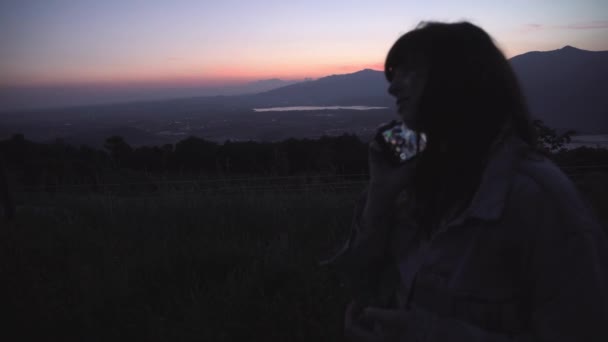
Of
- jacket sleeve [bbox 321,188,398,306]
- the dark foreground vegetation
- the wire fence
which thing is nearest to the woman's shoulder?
jacket sleeve [bbox 321,188,398,306]

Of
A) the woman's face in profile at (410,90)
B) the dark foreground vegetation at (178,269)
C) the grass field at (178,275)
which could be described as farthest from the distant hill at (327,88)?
the woman's face in profile at (410,90)

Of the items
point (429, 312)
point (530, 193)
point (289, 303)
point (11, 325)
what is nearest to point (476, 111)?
point (530, 193)

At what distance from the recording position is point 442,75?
1.13 m

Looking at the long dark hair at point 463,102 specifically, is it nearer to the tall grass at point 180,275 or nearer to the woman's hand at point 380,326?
the woman's hand at point 380,326

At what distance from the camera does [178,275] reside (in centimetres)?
335

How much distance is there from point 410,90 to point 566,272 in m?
0.69

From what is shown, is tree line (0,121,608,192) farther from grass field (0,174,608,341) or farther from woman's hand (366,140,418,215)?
woman's hand (366,140,418,215)

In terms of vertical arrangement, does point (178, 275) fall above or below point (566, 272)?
below

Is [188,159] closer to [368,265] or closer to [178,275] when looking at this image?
[178,275]

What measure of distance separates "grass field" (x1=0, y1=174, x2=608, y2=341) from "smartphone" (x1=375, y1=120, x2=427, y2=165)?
178 centimetres

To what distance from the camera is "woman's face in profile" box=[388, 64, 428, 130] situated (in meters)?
1.18

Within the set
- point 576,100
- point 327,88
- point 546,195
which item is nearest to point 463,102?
point 546,195

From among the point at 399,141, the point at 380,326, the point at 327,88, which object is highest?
the point at 327,88

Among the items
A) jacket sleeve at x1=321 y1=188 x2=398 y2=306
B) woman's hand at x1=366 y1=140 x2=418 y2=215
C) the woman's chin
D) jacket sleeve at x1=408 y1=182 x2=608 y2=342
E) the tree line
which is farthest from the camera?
the tree line
